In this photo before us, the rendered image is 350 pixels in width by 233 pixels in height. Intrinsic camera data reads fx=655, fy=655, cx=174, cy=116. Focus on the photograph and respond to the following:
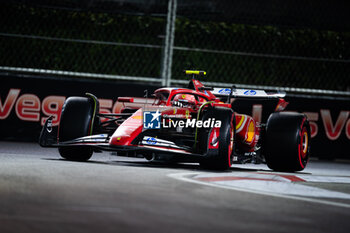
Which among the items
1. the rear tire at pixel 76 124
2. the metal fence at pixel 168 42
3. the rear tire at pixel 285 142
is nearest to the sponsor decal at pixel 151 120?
the rear tire at pixel 76 124

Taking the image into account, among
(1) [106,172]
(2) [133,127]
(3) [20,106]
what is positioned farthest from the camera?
(3) [20,106]

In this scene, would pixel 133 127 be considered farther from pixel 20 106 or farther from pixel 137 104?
pixel 20 106

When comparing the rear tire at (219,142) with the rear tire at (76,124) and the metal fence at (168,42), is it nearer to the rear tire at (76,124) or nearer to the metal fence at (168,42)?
the rear tire at (76,124)

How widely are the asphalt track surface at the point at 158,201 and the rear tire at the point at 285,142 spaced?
125cm

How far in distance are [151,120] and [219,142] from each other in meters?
0.88

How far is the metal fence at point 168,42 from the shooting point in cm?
1181

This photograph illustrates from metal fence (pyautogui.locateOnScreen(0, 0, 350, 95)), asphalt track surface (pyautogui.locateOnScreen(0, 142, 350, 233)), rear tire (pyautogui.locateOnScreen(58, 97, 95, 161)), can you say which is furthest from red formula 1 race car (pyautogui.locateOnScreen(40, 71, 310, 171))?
metal fence (pyautogui.locateOnScreen(0, 0, 350, 95))

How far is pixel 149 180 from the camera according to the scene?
619cm

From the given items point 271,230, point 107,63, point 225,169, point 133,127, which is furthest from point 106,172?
point 107,63

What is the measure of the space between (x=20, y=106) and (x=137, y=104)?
3520 mm

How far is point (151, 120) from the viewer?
8.02m

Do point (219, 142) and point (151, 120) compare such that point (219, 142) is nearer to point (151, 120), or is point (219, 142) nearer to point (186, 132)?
point (186, 132)

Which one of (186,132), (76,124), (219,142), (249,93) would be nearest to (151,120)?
(186,132)

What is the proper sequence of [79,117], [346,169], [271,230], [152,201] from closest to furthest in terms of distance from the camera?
[271,230] < [152,201] < [79,117] < [346,169]
